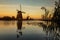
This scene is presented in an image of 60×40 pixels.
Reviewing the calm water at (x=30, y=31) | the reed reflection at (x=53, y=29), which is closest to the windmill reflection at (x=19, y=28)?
the calm water at (x=30, y=31)

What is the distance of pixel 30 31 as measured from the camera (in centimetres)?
477

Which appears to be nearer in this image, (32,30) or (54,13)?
(54,13)

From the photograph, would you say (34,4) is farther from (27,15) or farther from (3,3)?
(3,3)

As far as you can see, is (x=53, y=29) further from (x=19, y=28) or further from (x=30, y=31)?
(x=19, y=28)

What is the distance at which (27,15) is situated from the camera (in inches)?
181

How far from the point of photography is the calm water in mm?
4582

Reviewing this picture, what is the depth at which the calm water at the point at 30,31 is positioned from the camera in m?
4.58

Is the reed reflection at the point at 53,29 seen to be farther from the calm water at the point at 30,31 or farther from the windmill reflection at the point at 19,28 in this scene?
the windmill reflection at the point at 19,28

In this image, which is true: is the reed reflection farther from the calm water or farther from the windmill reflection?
the windmill reflection

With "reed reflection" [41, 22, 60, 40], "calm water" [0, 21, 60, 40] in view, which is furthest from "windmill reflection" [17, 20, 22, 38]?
"reed reflection" [41, 22, 60, 40]

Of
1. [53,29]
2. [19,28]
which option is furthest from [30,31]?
[53,29]

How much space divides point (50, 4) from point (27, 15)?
1.83 feet

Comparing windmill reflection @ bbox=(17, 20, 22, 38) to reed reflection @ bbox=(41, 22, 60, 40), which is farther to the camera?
windmill reflection @ bbox=(17, 20, 22, 38)

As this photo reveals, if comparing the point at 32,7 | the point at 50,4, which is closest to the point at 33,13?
the point at 32,7
